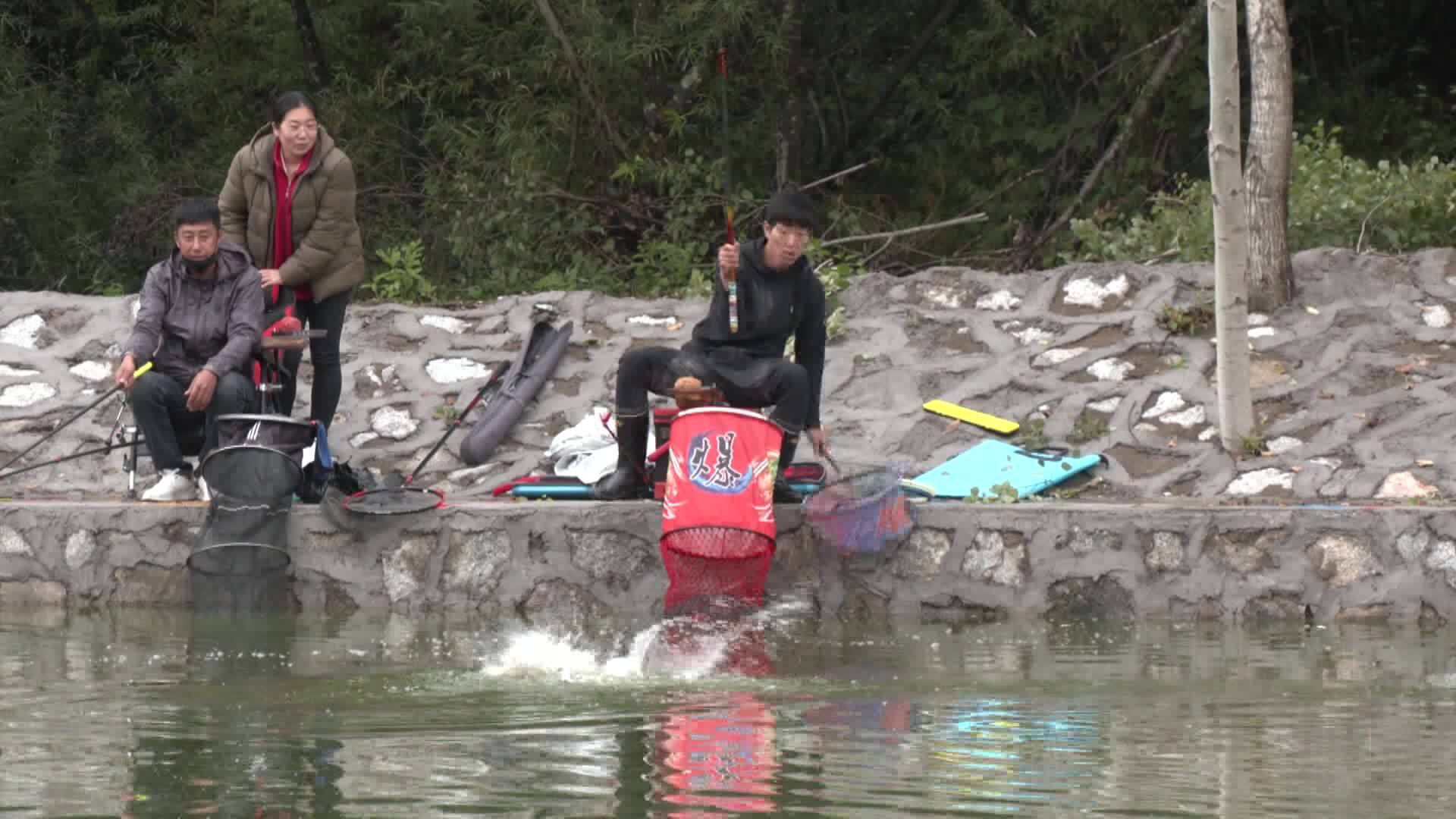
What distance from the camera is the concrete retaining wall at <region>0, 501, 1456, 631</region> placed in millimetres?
7684

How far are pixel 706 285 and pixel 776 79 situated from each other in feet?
13.4

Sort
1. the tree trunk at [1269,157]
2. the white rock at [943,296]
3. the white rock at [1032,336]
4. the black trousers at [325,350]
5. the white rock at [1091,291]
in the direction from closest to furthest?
the black trousers at [325,350] → the tree trunk at [1269,157] → the white rock at [1032,336] → the white rock at [1091,291] → the white rock at [943,296]

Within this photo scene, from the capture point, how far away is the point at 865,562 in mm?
8000

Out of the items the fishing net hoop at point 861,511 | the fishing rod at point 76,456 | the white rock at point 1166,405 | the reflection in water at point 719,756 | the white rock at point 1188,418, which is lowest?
the reflection in water at point 719,756

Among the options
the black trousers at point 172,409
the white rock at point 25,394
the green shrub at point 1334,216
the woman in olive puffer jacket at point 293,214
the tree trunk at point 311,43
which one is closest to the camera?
the black trousers at point 172,409

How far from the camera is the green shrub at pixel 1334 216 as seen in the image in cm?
1146

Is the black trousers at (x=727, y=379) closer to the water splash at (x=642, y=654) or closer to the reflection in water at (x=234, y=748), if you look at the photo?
the water splash at (x=642, y=654)

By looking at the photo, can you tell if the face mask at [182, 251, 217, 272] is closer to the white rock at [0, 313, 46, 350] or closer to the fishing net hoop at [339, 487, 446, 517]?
the fishing net hoop at [339, 487, 446, 517]

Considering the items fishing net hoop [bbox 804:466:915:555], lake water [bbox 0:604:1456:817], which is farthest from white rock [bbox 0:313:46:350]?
fishing net hoop [bbox 804:466:915:555]

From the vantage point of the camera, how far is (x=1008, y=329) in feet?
34.7

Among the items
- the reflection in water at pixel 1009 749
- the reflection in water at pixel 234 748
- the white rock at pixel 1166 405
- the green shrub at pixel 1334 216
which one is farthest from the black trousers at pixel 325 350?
the green shrub at pixel 1334 216

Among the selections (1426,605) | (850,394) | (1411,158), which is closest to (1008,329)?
(850,394)

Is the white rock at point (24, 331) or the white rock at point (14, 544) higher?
the white rock at point (24, 331)

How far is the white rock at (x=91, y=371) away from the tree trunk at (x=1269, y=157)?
5.79 m
